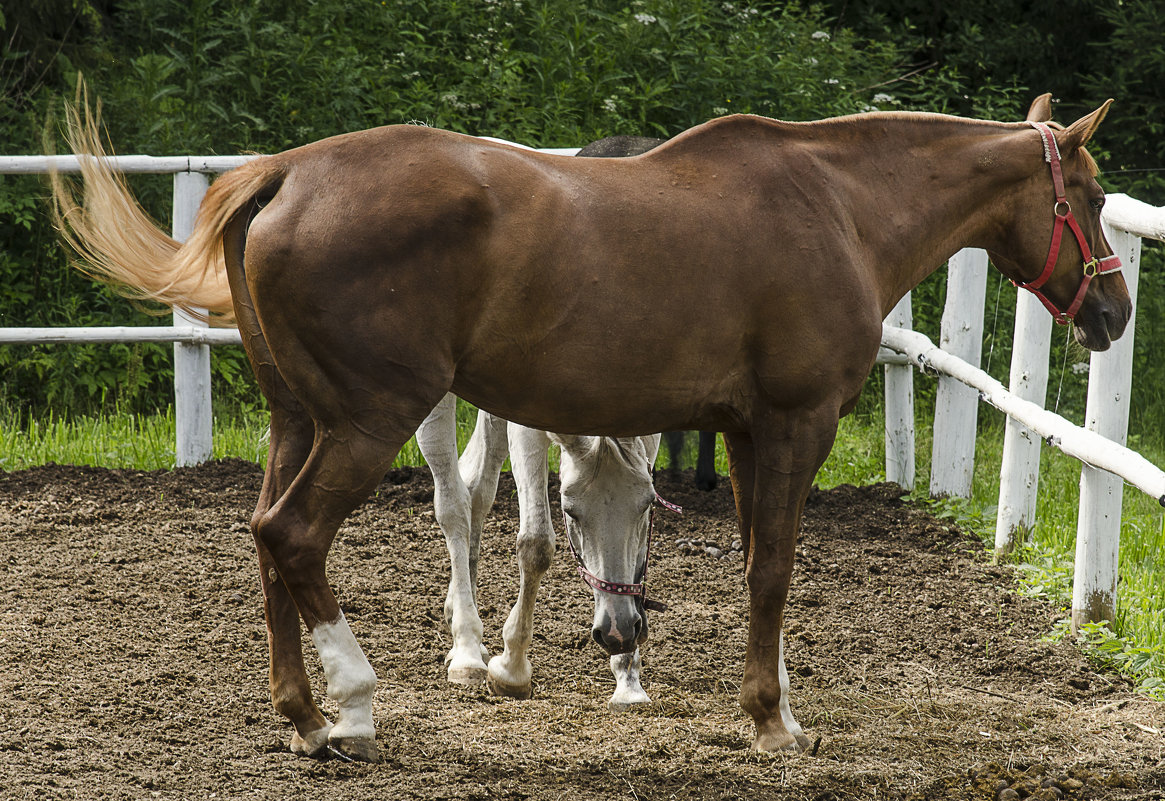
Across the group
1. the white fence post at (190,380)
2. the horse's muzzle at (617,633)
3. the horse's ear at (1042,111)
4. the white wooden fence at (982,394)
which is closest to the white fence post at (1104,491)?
the white wooden fence at (982,394)

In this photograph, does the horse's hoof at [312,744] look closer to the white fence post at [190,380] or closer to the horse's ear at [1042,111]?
the horse's ear at [1042,111]

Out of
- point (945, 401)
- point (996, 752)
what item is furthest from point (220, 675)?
point (945, 401)

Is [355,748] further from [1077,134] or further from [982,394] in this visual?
[982,394]

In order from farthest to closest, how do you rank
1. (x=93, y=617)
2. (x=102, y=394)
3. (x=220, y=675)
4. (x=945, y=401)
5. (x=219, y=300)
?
1. (x=102, y=394)
2. (x=945, y=401)
3. (x=93, y=617)
4. (x=220, y=675)
5. (x=219, y=300)

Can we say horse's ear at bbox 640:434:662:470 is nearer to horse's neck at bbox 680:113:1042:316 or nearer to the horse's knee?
the horse's knee

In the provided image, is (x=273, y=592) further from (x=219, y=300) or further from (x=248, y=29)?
(x=248, y=29)

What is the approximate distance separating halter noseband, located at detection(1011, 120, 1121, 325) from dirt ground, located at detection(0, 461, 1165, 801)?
1.36 meters

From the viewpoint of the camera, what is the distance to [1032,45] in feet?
35.2

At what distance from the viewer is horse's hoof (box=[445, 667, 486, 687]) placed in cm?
396

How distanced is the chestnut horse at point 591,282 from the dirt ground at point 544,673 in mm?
273

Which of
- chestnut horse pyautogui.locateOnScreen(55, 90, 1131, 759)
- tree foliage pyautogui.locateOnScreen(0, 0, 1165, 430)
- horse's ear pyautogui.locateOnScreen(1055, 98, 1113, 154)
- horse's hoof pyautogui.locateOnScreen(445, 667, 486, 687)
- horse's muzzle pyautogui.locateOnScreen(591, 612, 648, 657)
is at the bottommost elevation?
horse's hoof pyautogui.locateOnScreen(445, 667, 486, 687)

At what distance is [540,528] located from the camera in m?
3.96

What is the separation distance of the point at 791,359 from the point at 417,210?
1049 millimetres

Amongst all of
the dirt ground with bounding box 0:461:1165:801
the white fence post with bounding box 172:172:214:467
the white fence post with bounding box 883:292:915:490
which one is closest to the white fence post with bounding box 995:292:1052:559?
the dirt ground with bounding box 0:461:1165:801
